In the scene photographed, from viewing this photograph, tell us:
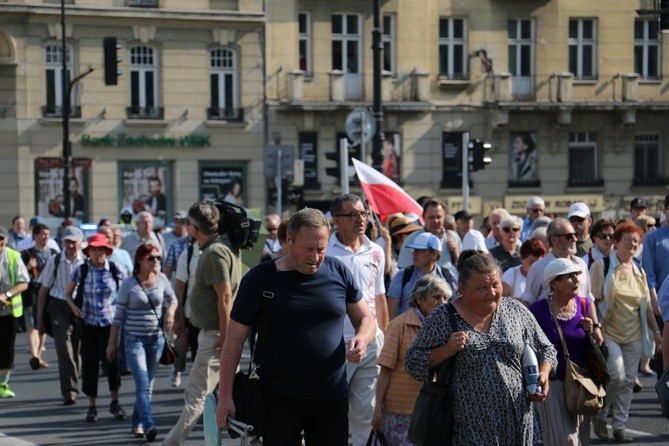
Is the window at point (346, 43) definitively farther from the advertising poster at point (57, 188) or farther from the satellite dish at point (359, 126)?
the satellite dish at point (359, 126)

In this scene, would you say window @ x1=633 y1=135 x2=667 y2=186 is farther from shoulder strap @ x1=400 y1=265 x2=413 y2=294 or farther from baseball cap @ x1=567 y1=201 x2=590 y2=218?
shoulder strap @ x1=400 y1=265 x2=413 y2=294

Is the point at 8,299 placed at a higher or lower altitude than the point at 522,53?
lower

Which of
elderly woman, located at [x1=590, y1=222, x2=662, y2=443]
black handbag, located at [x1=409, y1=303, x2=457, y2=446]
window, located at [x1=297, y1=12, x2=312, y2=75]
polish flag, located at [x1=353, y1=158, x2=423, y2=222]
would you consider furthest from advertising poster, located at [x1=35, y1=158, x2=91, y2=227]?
black handbag, located at [x1=409, y1=303, x2=457, y2=446]

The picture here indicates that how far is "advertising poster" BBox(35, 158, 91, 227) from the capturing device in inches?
1481

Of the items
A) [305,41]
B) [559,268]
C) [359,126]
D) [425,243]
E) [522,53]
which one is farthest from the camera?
[522,53]

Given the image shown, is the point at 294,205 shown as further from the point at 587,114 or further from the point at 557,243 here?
the point at 557,243

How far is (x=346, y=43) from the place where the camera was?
40.3 meters

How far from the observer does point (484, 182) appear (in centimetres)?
4156

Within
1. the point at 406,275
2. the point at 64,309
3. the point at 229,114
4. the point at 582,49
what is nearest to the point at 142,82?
the point at 229,114

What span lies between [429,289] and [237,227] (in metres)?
2.33

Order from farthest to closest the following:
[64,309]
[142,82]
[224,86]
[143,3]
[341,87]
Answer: [341,87] → [224,86] → [142,82] → [143,3] → [64,309]

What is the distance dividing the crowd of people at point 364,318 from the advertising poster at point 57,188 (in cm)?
2104

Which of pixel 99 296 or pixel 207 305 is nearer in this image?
pixel 207 305

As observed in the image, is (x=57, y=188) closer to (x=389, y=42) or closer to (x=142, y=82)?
(x=142, y=82)
